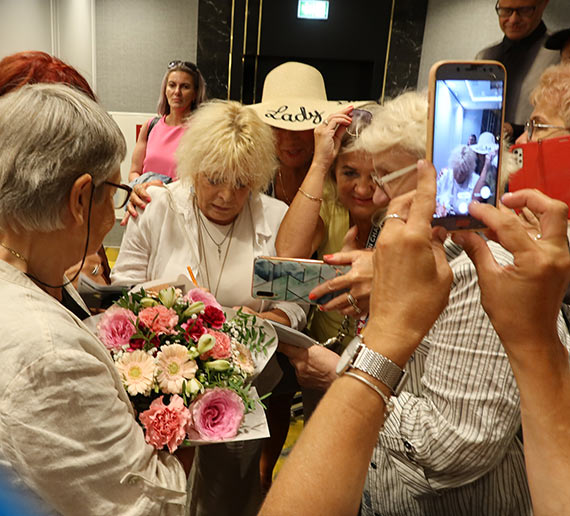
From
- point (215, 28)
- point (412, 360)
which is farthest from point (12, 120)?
point (215, 28)

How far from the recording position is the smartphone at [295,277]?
139 cm

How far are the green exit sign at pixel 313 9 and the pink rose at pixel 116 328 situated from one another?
5344mm

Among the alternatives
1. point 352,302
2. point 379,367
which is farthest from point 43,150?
point 352,302

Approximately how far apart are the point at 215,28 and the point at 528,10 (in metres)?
3.37

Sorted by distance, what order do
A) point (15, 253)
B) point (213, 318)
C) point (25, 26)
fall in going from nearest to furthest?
point (15, 253) → point (213, 318) → point (25, 26)

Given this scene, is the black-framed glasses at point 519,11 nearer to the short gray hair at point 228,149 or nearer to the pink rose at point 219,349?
the short gray hair at point 228,149

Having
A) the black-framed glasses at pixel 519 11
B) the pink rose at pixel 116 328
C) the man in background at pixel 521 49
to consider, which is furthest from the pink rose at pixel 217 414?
the black-framed glasses at pixel 519 11

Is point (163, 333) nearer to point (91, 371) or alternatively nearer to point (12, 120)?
point (91, 371)

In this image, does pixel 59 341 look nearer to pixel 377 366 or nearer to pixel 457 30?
pixel 377 366

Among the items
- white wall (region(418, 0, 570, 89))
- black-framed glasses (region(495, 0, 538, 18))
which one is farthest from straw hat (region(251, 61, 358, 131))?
white wall (region(418, 0, 570, 89))

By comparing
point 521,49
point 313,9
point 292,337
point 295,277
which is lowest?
point 292,337

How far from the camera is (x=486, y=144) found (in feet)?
2.85

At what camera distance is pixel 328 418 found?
0.70m

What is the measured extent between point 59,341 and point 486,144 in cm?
80
